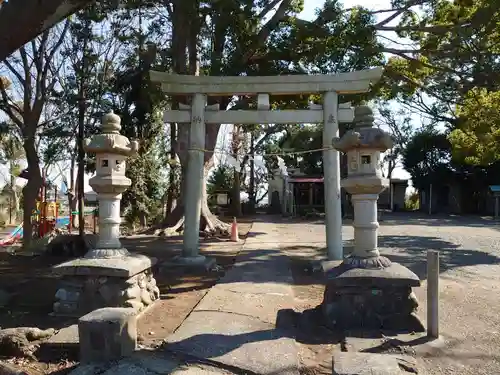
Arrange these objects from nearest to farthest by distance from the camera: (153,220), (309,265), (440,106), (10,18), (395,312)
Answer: (10,18), (395,312), (309,265), (153,220), (440,106)

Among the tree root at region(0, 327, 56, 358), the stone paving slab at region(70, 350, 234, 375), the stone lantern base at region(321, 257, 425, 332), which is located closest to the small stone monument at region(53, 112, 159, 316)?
the tree root at region(0, 327, 56, 358)

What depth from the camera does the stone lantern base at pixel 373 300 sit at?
17.3 feet

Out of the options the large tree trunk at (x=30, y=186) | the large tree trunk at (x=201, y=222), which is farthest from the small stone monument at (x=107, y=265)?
the large tree trunk at (x=201, y=222)

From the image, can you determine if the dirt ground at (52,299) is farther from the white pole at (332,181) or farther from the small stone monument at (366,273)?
the white pole at (332,181)

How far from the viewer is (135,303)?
20.4 feet

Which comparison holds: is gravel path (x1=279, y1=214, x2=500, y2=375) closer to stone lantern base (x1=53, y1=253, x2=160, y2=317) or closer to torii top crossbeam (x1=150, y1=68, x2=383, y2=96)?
stone lantern base (x1=53, y1=253, x2=160, y2=317)

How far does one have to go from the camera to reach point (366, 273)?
5.38 m

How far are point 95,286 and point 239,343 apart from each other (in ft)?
7.93

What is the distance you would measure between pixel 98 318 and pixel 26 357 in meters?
1.04

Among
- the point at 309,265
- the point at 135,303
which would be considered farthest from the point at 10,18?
the point at 309,265

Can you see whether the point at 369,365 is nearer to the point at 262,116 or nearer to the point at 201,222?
the point at 262,116

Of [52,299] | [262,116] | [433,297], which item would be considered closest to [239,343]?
[433,297]

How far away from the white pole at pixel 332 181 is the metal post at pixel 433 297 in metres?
4.20

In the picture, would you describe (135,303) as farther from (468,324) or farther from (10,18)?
(468,324)
